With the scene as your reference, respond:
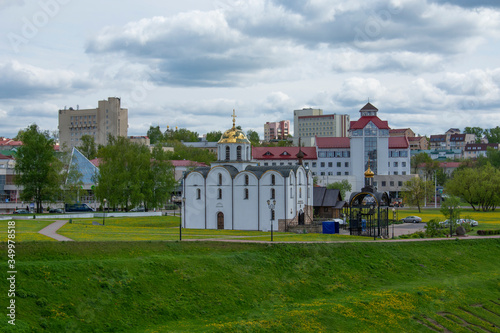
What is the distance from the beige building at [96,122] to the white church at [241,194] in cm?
8640

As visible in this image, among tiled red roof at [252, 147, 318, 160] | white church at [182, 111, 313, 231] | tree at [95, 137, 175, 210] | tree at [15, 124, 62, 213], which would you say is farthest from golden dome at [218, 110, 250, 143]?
tiled red roof at [252, 147, 318, 160]

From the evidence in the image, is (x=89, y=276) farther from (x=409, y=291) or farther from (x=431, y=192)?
(x=431, y=192)

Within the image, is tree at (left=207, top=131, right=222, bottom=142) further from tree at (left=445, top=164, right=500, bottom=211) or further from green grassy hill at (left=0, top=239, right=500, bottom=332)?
green grassy hill at (left=0, top=239, right=500, bottom=332)

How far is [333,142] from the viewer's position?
111m

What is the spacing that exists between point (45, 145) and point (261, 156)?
5076 centimetres

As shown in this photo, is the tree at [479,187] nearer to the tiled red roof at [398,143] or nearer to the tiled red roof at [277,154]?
the tiled red roof at [398,143]

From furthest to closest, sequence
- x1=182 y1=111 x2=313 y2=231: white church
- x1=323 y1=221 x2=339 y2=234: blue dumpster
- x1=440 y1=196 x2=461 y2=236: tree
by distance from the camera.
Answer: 1. x1=182 y1=111 x2=313 y2=231: white church
2. x1=440 y1=196 x2=461 y2=236: tree
3. x1=323 y1=221 x2=339 y2=234: blue dumpster

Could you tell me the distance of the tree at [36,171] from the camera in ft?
215

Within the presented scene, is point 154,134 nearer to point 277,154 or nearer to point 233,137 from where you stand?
point 277,154

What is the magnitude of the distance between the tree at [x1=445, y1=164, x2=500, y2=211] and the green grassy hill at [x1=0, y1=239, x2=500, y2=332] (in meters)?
45.6

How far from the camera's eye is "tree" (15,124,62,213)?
215 ft

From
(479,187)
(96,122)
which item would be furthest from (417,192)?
(96,122)

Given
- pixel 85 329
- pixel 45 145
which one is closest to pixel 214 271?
pixel 85 329

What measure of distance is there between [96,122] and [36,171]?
84.3 meters
